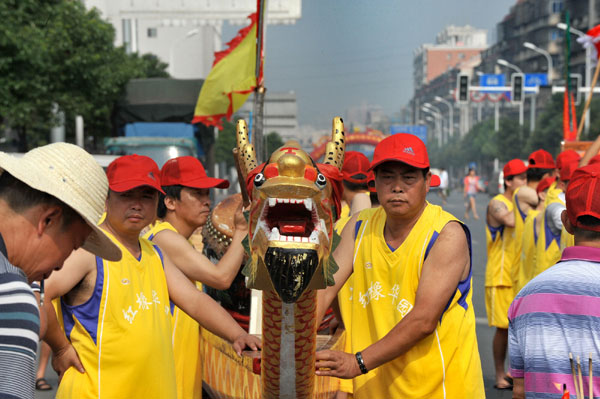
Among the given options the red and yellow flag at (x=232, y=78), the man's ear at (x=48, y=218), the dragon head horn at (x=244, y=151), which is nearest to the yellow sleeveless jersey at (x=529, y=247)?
the red and yellow flag at (x=232, y=78)

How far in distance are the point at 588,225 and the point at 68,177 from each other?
59.7 inches

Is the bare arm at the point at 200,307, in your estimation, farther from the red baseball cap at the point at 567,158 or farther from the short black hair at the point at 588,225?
the red baseball cap at the point at 567,158

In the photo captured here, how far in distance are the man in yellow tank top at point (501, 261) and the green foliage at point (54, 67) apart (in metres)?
13.4

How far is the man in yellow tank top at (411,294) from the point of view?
9.65 feet

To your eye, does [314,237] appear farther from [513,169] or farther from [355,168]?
[513,169]

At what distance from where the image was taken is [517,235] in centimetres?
673

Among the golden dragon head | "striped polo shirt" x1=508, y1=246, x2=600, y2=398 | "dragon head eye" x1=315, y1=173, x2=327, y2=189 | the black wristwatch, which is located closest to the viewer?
the golden dragon head

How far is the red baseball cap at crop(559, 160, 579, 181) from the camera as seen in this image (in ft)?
17.0

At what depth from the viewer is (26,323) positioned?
63.1 inches

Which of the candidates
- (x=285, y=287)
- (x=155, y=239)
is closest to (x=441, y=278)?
(x=285, y=287)

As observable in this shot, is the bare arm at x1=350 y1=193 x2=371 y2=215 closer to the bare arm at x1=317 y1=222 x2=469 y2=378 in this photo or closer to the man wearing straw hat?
the bare arm at x1=317 y1=222 x2=469 y2=378

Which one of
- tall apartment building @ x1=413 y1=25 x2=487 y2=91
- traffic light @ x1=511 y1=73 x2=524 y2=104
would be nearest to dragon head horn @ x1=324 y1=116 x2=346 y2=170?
traffic light @ x1=511 y1=73 x2=524 y2=104

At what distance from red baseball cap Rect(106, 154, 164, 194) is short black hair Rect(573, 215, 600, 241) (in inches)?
67.3

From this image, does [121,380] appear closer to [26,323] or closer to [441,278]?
[441,278]
